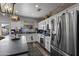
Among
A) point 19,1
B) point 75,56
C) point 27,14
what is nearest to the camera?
point 75,56

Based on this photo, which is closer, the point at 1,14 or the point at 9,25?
the point at 9,25

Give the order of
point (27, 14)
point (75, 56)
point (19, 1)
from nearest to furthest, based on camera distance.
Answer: point (75, 56) → point (19, 1) → point (27, 14)

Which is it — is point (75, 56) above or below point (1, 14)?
below

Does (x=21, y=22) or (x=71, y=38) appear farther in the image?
(x=21, y=22)

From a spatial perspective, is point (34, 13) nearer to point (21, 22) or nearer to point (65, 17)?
point (21, 22)

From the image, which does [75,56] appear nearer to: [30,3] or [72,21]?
[72,21]

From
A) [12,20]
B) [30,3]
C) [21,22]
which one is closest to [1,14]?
[12,20]

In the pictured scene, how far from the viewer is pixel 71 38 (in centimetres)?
168

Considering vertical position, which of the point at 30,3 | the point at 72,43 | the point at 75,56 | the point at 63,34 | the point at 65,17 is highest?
the point at 30,3

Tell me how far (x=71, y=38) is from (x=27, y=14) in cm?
91

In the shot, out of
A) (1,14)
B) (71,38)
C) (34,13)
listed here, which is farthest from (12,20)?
(71,38)

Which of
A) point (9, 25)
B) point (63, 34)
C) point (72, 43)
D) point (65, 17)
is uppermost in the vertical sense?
point (65, 17)

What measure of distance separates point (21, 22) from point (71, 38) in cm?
96

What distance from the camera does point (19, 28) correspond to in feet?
6.55
